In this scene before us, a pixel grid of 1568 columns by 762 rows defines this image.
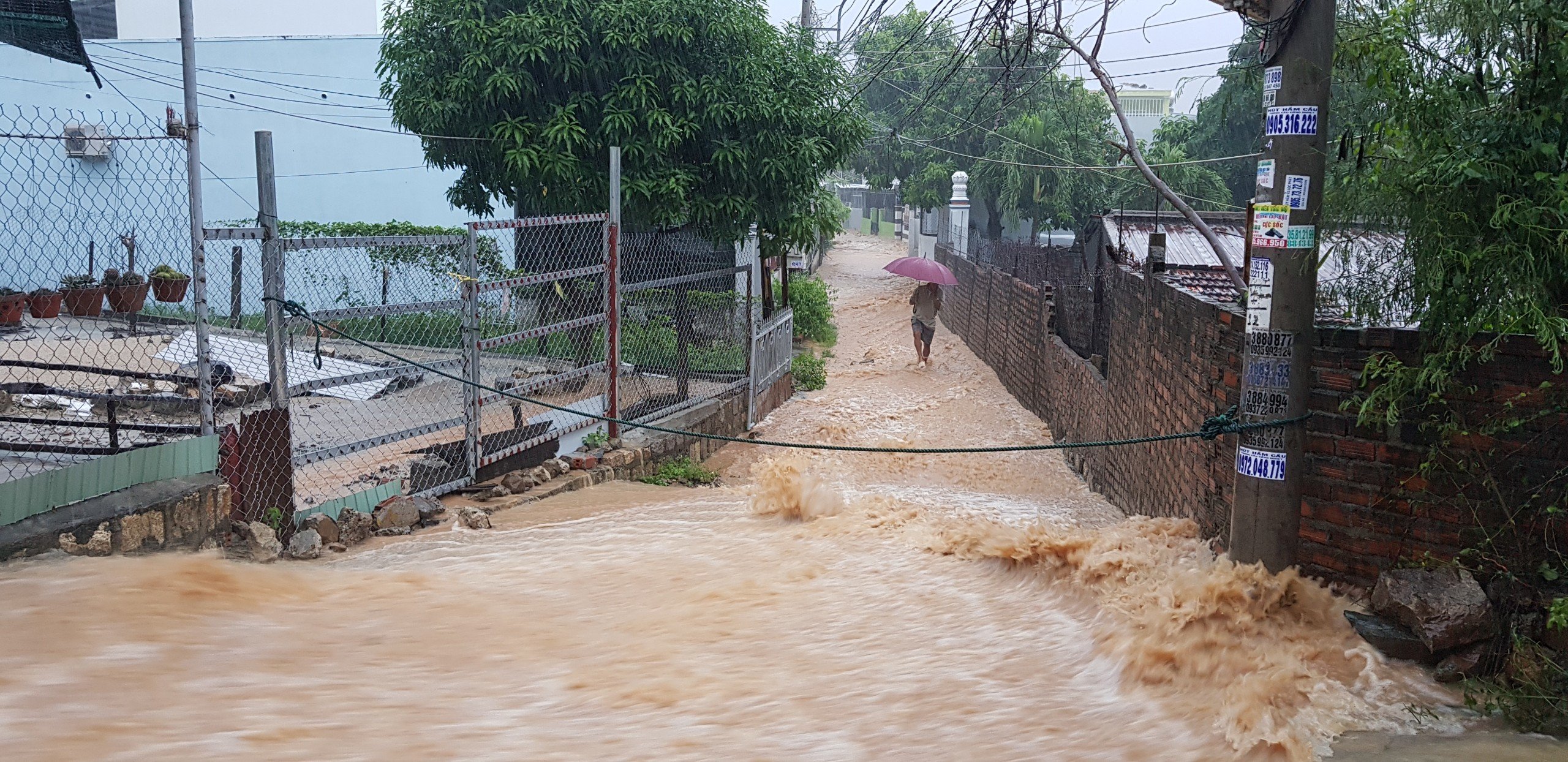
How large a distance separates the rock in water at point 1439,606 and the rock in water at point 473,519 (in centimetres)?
479

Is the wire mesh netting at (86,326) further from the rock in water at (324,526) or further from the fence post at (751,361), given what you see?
the fence post at (751,361)

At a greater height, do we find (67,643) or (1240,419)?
(1240,419)

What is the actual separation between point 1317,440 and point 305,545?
4929 millimetres

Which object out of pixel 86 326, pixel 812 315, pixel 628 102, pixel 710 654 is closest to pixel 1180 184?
pixel 812 315

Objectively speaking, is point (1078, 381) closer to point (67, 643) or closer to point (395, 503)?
point (395, 503)

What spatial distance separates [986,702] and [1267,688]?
99 centimetres

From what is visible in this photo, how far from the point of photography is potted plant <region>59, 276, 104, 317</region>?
9.03 metres

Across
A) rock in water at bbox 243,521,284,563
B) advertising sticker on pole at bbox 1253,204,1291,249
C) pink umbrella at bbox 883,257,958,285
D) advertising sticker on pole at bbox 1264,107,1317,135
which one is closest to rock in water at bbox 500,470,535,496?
rock in water at bbox 243,521,284,563

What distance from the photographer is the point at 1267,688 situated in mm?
4012

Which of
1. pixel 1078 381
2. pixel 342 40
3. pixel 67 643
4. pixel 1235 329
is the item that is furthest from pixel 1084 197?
pixel 67 643

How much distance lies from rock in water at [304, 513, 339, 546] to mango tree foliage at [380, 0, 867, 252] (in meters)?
5.87

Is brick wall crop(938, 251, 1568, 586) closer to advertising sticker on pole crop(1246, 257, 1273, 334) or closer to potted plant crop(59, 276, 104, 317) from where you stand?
advertising sticker on pole crop(1246, 257, 1273, 334)

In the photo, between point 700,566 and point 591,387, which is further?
point 591,387

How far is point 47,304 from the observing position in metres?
8.77
